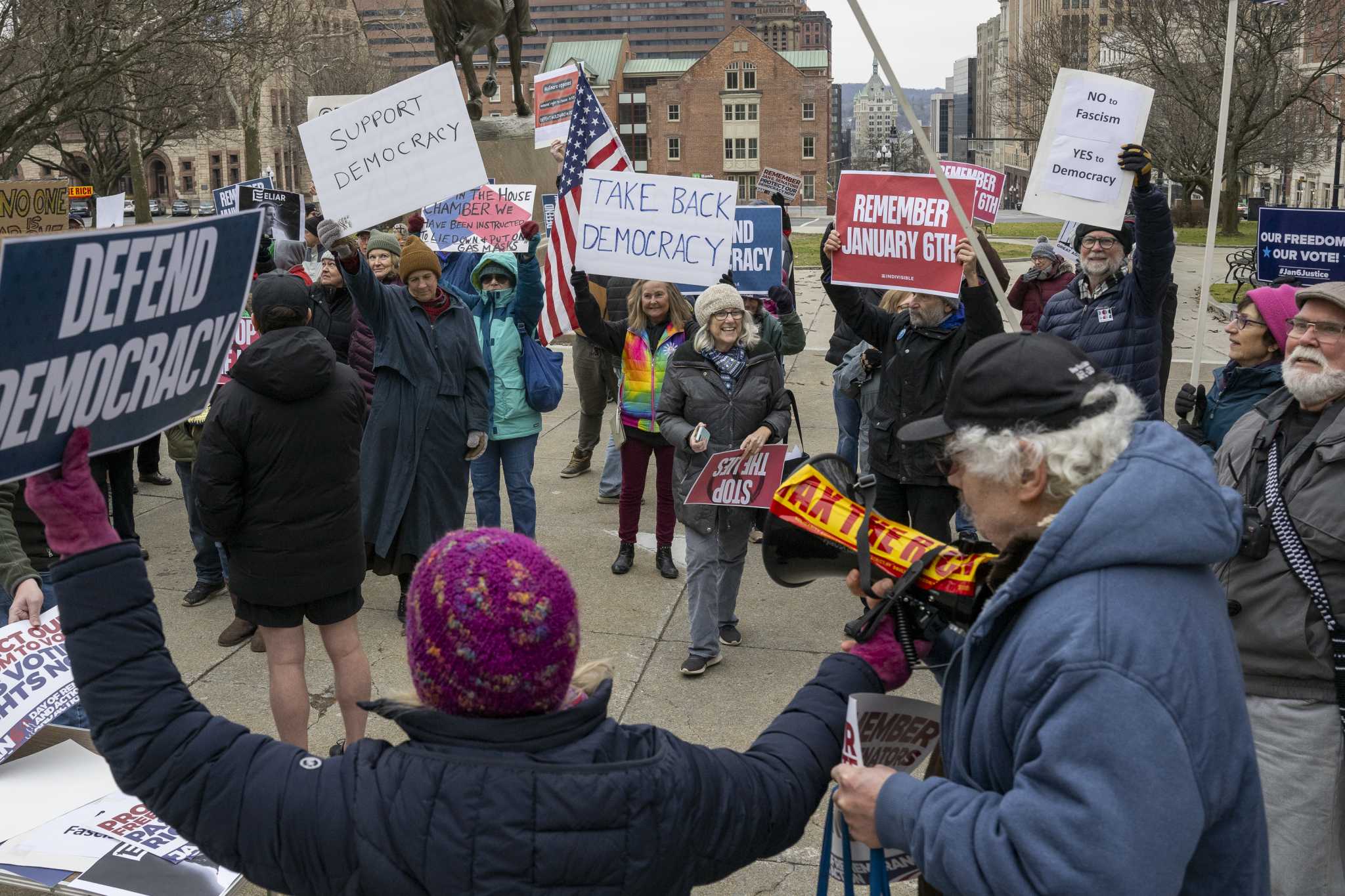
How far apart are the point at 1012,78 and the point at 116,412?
47220 millimetres

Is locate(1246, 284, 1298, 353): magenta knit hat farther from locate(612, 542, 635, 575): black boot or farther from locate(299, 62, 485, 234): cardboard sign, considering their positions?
locate(612, 542, 635, 575): black boot

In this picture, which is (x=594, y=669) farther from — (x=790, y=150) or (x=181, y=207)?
(x=790, y=150)

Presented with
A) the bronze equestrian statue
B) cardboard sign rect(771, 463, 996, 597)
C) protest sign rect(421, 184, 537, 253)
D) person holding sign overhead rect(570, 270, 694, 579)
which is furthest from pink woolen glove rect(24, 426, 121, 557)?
the bronze equestrian statue

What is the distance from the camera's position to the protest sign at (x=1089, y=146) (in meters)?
4.82

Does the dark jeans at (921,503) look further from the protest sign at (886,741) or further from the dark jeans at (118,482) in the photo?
the dark jeans at (118,482)

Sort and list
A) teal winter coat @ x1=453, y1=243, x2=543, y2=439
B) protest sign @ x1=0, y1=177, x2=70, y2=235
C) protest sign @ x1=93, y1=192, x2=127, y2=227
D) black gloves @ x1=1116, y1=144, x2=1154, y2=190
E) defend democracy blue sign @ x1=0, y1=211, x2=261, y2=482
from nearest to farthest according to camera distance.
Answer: defend democracy blue sign @ x1=0, y1=211, x2=261, y2=482
black gloves @ x1=1116, y1=144, x2=1154, y2=190
protest sign @ x1=0, y1=177, x2=70, y2=235
teal winter coat @ x1=453, y1=243, x2=543, y2=439
protest sign @ x1=93, y1=192, x2=127, y2=227

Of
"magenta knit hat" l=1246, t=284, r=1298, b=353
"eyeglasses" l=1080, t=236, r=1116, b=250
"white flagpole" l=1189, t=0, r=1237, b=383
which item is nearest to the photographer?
"magenta knit hat" l=1246, t=284, r=1298, b=353

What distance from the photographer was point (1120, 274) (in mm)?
5367

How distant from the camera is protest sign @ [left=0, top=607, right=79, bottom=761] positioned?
10.6 ft

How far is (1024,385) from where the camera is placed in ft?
5.58

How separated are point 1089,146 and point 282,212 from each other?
6535mm

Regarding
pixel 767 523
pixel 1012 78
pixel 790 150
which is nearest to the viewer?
pixel 767 523

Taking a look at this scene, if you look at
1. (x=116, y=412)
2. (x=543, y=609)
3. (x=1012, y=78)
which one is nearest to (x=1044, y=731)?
(x=543, y=609)

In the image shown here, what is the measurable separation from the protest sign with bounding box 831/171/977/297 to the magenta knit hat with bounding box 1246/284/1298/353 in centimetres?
139
